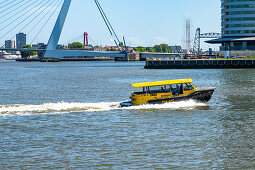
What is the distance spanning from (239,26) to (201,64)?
146 ft

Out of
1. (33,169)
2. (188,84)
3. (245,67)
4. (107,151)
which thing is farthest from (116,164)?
(245,67)

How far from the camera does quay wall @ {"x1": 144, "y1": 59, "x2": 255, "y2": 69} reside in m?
105

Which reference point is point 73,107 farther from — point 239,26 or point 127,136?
point 239,26

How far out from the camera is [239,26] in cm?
14675

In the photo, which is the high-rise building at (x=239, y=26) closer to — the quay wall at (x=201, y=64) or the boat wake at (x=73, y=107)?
the quay wall at (x=201, y=64)

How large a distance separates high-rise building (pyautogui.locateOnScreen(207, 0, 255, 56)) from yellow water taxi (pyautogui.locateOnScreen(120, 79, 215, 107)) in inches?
4540

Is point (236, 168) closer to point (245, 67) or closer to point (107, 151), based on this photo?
point (107, 151)

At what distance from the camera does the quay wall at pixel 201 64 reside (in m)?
105

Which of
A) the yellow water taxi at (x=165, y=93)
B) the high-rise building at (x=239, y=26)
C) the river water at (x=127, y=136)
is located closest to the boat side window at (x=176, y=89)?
the yellow water taxi at (x=165, y=93)

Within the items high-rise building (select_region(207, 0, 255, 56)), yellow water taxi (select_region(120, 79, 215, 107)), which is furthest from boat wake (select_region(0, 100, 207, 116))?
high-rise building (select_region(207, 0, 255, 56))

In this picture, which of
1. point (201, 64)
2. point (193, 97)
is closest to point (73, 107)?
point (193, 97)

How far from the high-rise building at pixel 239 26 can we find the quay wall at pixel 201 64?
35847 millimetres

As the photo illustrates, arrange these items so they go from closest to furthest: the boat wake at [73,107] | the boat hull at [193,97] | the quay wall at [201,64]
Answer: the boat wake at [73,107], the boat hull at [193,97], the quay wall at [201,64]

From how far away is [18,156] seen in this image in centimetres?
1802
